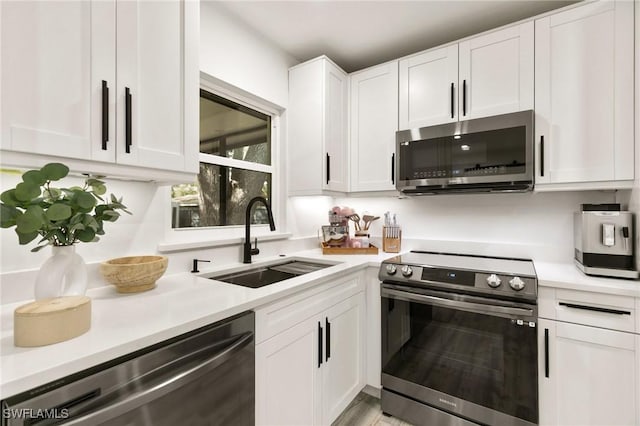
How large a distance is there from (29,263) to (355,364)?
1.72m

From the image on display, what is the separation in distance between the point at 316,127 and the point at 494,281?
5.06 feet

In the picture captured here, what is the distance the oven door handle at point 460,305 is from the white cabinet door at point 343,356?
0.24 m

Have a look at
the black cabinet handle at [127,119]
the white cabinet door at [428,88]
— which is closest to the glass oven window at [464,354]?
the white cabinet door at [428,88]

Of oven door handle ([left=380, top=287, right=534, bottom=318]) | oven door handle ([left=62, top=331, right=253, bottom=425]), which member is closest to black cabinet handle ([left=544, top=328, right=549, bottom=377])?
oven door handle ([left=380, top=287, right=534, bottom=318])

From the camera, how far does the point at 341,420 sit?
180 centimetres

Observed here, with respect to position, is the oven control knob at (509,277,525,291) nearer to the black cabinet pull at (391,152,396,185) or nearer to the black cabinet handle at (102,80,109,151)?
the black cabinet pull at (391,152,396,185)

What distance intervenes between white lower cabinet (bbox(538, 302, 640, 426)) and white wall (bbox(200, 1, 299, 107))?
7.25 ft

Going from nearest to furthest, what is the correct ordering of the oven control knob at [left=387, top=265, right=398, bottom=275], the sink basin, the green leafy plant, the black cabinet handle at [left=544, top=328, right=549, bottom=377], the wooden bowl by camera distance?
the green leafy plant → the wooden bowl → the black cabinet handle at [left=544, top=328, right=549, bottom=377] → the sink basin → the oven control knob at [left=387, top=265, right=398, bottom=275]

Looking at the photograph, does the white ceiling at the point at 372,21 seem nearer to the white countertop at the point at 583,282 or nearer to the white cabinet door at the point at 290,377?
the white countertop at the point at 583,282

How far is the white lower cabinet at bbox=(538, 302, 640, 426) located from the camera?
1324 millimetres

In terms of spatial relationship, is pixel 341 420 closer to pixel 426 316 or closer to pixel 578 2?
pixel 426 316

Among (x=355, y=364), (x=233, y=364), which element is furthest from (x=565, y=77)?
(x=233, y=364)

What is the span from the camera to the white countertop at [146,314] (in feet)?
2.15

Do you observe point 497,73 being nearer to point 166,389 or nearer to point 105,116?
point 105,116
